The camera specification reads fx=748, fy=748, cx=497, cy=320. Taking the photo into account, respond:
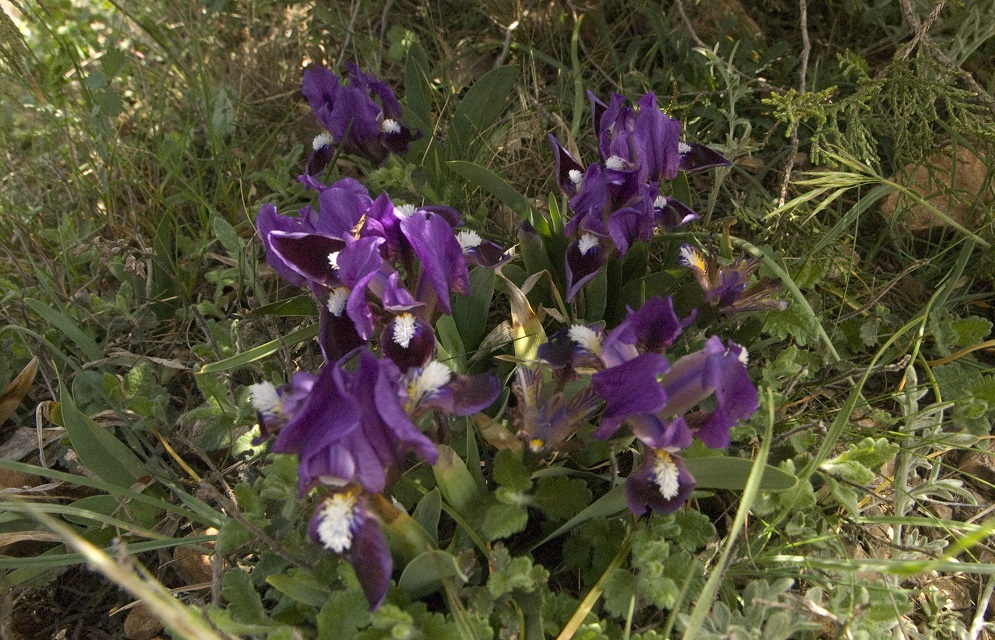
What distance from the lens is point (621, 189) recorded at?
6.32 feet

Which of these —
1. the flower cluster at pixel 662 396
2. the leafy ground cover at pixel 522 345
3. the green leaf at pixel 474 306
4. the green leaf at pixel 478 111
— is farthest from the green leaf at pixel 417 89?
the flower cluster at pixel 662 396

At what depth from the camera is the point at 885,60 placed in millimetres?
3012

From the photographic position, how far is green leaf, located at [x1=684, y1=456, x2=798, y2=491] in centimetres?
158

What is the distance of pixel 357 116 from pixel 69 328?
1104 millimetres

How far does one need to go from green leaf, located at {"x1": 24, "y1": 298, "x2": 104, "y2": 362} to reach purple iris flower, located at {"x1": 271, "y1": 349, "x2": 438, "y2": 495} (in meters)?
1.29

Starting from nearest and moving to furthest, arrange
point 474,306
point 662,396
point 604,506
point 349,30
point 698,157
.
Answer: point 662,396, point 604,506, point 474,306, point 698,157, point 349,30

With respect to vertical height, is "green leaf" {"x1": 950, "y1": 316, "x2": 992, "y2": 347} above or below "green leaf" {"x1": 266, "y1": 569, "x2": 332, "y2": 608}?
above

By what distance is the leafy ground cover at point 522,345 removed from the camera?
163cm

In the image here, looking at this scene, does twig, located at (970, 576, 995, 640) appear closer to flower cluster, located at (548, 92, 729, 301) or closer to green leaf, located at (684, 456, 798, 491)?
green leaf, located at (684, 456, 798, 491)

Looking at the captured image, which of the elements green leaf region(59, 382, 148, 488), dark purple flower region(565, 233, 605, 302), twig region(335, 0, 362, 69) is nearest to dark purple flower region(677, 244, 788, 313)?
dark purple flower region(565, 233, 605, 302)

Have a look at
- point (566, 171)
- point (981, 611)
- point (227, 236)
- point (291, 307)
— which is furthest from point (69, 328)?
point (981, 611)

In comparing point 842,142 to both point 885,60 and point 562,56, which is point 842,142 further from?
point 562,56

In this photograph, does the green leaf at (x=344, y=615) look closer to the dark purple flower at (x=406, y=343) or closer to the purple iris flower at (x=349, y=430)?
the purple iris flower at (x=349, y=430)

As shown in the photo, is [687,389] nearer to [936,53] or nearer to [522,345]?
[522,345]
